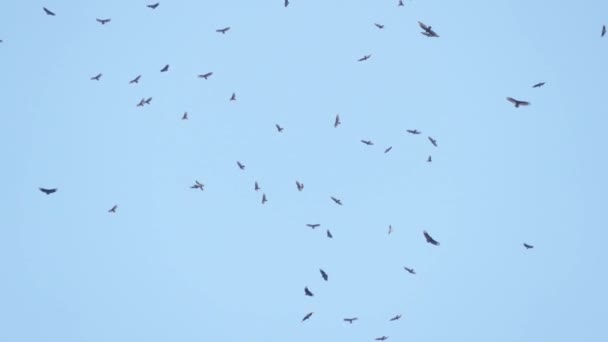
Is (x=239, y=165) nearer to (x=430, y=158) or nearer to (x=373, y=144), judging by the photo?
(x=373, y=144)

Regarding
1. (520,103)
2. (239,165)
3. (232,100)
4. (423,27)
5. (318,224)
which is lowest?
(318,224)

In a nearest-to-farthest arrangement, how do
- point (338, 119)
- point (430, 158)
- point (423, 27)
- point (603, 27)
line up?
point (423, 27) < point (603, 27) < point (338, 119) < point (430, 158)

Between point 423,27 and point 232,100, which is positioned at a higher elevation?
point 423,27

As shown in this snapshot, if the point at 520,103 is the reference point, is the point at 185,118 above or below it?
below

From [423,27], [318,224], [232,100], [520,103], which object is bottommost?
[318,224]

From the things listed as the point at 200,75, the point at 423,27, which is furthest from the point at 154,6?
the point at 423,27

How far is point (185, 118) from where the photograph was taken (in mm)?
36125

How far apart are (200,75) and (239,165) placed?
17.0 feet

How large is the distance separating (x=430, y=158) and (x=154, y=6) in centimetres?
1711

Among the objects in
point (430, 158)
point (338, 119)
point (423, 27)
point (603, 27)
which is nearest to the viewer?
point (423, 27)

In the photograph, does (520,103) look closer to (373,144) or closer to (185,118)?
(373,144)

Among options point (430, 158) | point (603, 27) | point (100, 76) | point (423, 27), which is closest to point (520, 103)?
point (423, 27)

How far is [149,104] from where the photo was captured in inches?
1382

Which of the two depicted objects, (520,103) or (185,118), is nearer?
(520,103)
